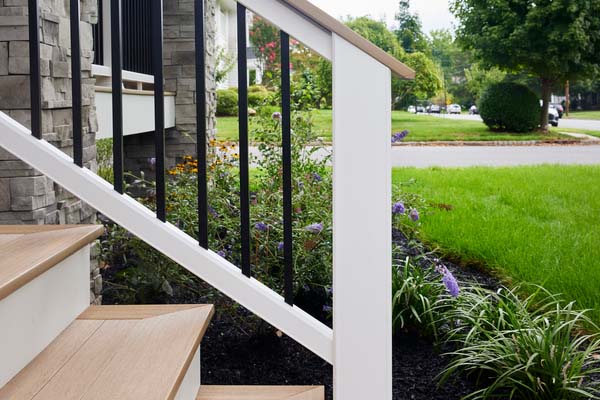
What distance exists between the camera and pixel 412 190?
276 inches

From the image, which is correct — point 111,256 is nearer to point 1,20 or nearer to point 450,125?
point 1,20

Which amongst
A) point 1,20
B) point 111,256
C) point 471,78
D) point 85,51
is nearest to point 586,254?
point 111,256

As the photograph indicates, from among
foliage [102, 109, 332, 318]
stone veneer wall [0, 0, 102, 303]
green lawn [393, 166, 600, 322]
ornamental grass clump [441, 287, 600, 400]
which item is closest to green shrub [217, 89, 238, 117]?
green lawn [393, 166, 600, 322]

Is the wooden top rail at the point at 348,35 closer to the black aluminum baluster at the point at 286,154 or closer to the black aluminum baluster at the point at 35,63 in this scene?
the black aluminum baluster at the point at 286,154

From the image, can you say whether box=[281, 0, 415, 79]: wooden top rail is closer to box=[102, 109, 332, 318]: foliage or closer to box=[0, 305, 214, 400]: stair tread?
box=[0, 305, 214, 400]: stair tread

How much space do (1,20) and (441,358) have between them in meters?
2.04

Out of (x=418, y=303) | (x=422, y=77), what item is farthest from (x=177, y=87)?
(x=422, y=77)

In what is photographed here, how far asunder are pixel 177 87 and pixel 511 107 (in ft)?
37.9

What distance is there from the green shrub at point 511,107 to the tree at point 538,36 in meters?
0.57

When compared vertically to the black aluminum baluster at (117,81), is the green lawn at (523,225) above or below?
below

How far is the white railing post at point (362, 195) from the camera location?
1.51 m

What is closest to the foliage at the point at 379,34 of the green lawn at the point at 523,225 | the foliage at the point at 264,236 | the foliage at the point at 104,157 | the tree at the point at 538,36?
the tree at the point at 538,36

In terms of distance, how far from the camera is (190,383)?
66.2 inches

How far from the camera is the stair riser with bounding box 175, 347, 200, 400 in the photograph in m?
1.58
